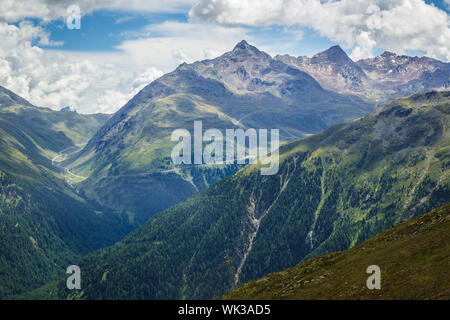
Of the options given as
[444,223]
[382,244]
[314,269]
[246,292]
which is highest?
[444,223]
